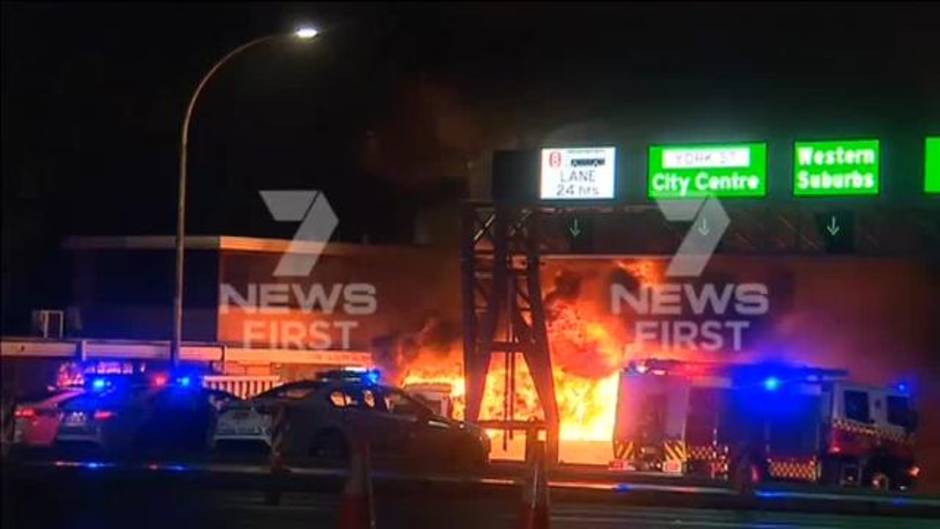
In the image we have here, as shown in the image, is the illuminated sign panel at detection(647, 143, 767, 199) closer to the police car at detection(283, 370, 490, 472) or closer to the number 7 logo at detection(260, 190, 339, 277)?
the police car at detection(283, 370, 490, 472)

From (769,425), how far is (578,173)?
215 inches

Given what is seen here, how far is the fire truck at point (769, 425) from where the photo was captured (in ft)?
86.3

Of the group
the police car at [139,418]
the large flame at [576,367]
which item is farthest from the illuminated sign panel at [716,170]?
the large flame at [576,367]

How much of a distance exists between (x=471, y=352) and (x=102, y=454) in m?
8.36

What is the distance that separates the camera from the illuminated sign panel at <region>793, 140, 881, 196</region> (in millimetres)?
26094

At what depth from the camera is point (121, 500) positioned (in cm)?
1664

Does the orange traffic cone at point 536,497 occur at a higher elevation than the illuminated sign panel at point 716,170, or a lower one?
lower

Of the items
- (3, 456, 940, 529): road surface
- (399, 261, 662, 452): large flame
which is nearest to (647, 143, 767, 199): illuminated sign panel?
(3, 456, 940, 529): road surface

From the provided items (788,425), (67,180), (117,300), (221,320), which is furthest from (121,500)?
(67,180)

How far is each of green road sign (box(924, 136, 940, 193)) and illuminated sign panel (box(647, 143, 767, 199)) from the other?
261 centimetres

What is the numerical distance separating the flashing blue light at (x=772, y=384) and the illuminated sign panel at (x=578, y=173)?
4.15m

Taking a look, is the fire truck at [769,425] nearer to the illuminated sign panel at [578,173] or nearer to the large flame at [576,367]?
the illuminated sign panel at [578,173]

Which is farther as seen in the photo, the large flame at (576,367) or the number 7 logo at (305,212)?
the number 7 logo at (305,212)

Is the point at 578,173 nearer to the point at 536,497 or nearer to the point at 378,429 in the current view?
the point at 378,429
